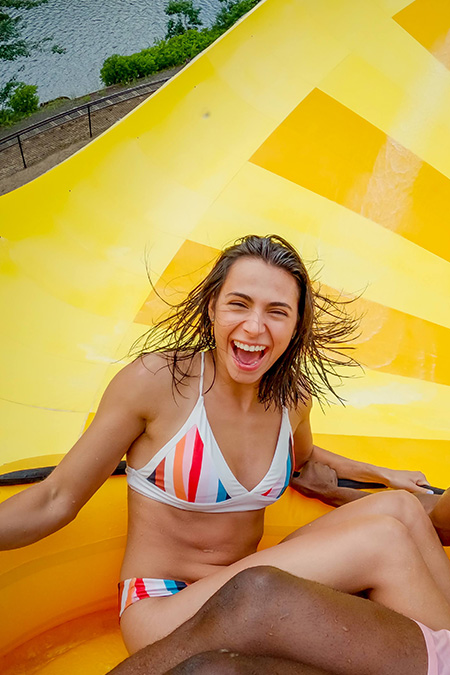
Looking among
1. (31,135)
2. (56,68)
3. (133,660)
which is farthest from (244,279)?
(56,68)

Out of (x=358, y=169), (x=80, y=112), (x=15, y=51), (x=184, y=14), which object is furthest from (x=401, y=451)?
(x=184, y=14)

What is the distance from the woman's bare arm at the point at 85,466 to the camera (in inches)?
60.3

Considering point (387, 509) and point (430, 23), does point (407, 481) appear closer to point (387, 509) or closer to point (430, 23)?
point (387, 509)

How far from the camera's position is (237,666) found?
1.12 m

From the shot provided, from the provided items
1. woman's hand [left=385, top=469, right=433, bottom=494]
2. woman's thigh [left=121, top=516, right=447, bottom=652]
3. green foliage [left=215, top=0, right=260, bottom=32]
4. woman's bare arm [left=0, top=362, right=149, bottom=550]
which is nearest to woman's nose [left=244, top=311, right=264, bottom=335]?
woman's bare arm [left=0, top=362, right=149, bottom=550]

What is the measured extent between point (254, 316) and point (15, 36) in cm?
1032

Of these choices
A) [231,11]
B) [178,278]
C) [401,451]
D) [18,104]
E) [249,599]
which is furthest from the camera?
[231,11]

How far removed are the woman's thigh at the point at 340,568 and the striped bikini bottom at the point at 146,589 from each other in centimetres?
9

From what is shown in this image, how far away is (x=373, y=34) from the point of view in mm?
3842

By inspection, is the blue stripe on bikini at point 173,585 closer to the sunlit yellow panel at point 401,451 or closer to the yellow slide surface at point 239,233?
the yellow slide surface at point 239,233

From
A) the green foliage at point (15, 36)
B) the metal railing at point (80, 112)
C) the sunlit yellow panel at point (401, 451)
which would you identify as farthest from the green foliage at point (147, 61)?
the sunlit yellow panel at point (401, 451)

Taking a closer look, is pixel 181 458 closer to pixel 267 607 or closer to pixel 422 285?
pixel 267 607

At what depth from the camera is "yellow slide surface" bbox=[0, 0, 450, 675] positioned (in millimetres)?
1932

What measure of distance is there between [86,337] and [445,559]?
5.46 ft
